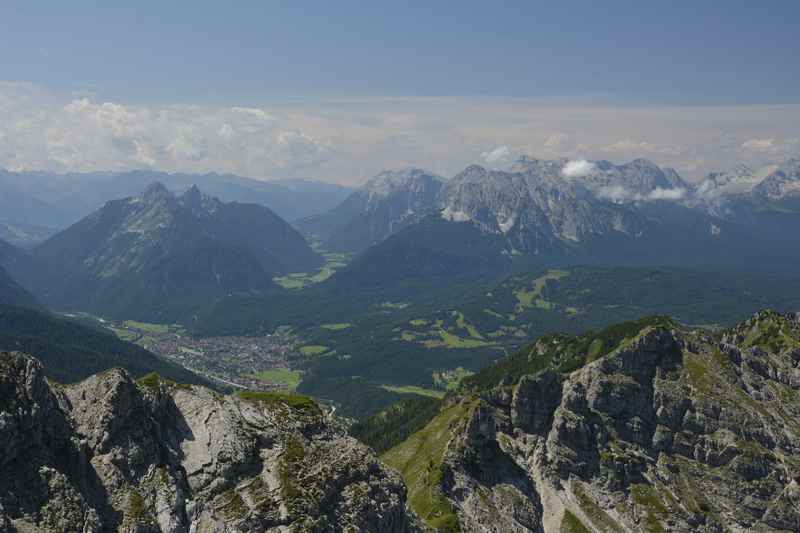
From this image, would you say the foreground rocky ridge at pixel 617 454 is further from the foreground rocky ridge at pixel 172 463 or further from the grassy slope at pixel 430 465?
the foreground rocky ridge at pixel 172 463

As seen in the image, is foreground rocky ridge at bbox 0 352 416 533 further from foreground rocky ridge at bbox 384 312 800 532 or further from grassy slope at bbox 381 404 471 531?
foreground rocky ridge at bbox 384 312 800 532

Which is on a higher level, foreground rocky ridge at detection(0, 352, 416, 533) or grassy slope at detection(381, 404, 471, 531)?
foreground rocky ridge at detection(0, 352, 416, 533)

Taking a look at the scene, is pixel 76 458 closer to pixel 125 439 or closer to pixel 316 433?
pixel 125 439

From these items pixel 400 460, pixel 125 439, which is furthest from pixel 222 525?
pixel 400 460

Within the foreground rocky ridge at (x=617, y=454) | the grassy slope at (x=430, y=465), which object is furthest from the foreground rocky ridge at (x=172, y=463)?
the foreground rocky ridge at (x=617, y=454)

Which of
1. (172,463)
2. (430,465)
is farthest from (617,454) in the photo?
(172,463)

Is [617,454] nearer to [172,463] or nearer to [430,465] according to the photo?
[430,465]

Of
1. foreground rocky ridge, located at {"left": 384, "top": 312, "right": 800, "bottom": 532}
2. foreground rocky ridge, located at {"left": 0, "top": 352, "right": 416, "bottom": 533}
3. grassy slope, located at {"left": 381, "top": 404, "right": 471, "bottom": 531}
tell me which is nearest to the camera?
foreground rocky ridge, located at {"left": 0, "top": 352, "right": 416, "bottom": 533}

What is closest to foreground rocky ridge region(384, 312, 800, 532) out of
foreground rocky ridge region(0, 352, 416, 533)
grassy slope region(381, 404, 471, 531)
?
grassy slope region(381, 404, 471, 531)
